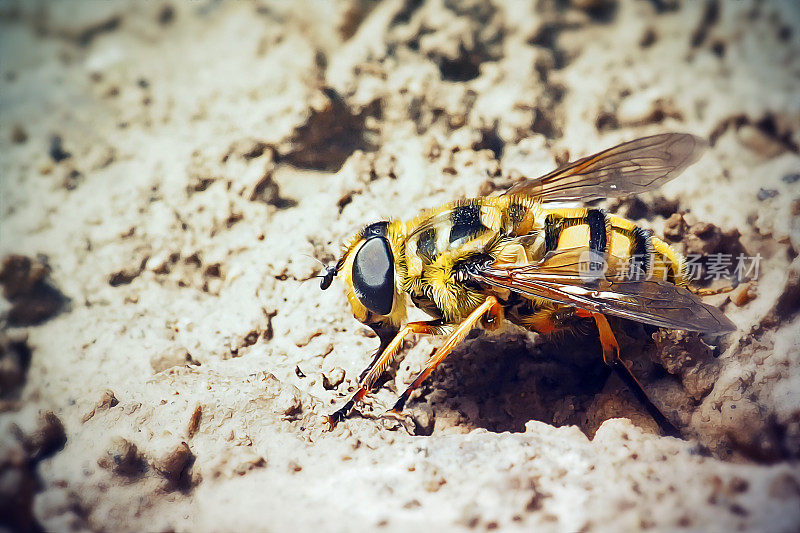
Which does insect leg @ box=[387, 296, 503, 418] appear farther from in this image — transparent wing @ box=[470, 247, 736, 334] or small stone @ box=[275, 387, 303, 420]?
small stone @ box=[275, 387, 303, 420]

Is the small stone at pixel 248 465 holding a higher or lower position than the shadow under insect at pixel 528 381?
higher

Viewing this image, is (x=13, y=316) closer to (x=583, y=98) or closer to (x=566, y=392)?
(x=566, y=392)

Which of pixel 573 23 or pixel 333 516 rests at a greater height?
pixel 573 23

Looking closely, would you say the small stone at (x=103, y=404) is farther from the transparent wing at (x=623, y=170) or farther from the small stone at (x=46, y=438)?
the transparent wing at (x=623, y=170)

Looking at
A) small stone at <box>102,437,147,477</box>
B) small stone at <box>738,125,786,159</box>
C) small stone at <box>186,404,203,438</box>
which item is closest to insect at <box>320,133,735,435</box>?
small stone at <box>186,404,203,438</box>

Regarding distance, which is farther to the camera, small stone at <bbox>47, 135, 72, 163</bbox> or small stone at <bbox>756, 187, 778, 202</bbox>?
small stone at <bbox>47, 135, 72, 163</bbox>

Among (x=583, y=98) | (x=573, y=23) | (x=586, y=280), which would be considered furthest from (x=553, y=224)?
(x=573, y=23)

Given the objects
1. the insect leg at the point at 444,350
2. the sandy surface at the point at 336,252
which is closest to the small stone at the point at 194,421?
the sandy surface at the point at 336,252
